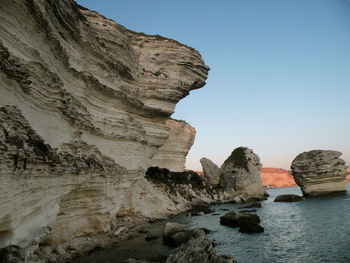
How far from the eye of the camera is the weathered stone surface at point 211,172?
48144 mm

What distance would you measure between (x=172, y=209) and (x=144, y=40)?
2134 cm

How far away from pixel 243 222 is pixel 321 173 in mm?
27842

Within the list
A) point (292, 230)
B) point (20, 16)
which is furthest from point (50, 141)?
point (292, 230)

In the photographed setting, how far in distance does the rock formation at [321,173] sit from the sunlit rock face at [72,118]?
2595 cm

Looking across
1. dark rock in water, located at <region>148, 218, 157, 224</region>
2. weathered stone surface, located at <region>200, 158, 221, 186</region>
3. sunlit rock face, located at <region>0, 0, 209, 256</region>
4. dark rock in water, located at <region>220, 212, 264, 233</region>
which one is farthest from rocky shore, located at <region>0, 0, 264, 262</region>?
weathered stone surface, located at <region>200, 158, 221, 186</region>

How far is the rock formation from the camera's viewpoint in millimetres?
37000

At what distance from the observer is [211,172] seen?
160 feet

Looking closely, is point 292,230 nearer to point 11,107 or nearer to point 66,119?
point 66,119

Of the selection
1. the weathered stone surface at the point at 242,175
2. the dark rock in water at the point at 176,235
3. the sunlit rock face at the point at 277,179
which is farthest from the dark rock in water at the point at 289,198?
the sunlit rock face at the point at 277,179

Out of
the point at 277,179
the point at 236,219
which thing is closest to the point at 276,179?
the point at 277,179

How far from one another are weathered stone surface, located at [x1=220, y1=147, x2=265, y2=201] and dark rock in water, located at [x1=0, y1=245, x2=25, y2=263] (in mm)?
40036

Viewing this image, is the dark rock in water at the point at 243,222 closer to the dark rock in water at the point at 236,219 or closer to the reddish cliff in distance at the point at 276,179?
the dark rock in water at the point at 236,219

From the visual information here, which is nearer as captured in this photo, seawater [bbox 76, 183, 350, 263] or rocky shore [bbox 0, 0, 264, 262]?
rocky shore [bbox 0, 0, 264, 262]

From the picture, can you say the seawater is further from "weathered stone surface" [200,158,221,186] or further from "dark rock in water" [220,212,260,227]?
"weathered stone surface" [200,158,221,186]
